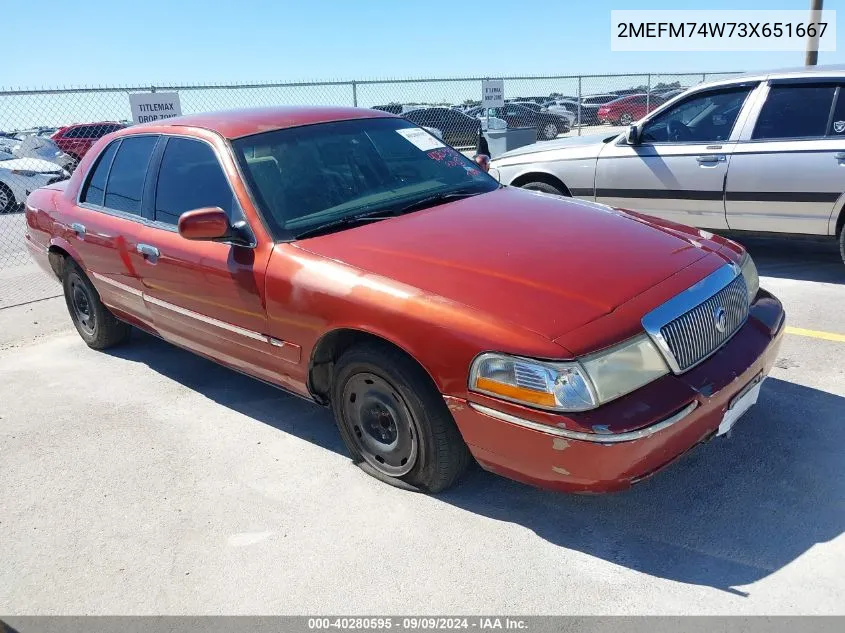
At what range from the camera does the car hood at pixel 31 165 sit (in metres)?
13.1

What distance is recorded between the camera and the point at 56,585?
286 cm

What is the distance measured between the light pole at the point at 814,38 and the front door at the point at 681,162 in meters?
7.90

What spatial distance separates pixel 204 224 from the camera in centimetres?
336

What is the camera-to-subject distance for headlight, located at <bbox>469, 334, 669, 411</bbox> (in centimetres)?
253

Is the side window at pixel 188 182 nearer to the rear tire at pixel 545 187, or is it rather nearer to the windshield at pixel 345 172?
the windshield at pixel 345 172

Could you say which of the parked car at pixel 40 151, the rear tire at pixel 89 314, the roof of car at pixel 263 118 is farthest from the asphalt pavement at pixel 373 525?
the parked car at pixel 40 151

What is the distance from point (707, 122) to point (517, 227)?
12.0ft

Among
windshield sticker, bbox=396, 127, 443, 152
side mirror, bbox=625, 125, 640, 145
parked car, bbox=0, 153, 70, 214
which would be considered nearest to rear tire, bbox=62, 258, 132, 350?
windshield sticker, bbox=396, 127, 443, 152

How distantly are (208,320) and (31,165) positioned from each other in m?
11.6

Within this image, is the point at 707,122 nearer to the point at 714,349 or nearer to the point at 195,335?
the point at 714,349

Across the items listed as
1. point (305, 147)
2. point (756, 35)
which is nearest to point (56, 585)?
point (305, 147)

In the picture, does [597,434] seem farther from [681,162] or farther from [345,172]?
[681,162]

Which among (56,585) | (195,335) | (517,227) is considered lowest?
(56,585)

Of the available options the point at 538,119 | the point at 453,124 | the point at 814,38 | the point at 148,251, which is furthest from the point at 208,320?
the point at 538,119
